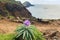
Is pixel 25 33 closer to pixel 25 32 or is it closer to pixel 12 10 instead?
pixel 25 32

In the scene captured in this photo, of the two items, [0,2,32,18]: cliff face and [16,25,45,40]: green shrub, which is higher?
[0,2,32,18]: cliff face

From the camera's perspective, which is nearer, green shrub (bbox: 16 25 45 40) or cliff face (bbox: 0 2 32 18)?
green shrub (bbox: 16 25 45 40)

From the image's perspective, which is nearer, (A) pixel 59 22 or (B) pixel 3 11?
(A) pixel 59 22

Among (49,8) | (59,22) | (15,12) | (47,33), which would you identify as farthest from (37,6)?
(47,33)

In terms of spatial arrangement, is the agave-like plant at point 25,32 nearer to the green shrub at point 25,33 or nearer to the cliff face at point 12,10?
the green shrub at point 25,33

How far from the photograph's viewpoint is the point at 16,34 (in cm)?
1088

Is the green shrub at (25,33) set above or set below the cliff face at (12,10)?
below

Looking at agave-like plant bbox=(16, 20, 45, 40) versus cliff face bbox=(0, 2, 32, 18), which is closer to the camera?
agave-like plant bbox=(16, 20, 45, 40)

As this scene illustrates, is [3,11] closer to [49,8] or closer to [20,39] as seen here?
[20,39]

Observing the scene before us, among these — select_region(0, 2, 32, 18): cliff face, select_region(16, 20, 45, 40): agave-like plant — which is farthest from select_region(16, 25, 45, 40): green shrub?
select_region(0, 2, 32, 18): cliff face

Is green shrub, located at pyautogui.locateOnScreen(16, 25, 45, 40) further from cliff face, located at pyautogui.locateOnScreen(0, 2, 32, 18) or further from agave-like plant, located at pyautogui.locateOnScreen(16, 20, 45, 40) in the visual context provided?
cliff face, located at pyautogui.locateOnScreen(0, 2, 32, 18)

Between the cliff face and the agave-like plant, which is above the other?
the cliff face

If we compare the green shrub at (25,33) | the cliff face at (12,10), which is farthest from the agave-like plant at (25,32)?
the cliff face at (12,10)

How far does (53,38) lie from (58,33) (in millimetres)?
562
